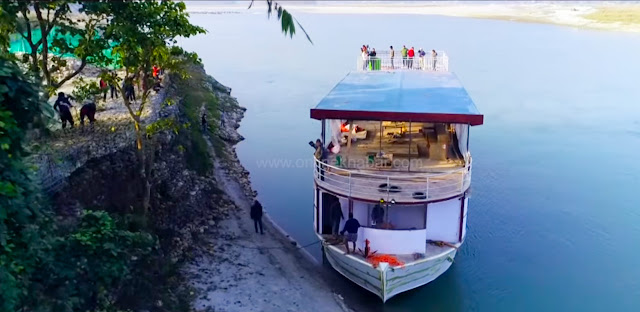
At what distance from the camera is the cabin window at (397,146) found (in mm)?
17031

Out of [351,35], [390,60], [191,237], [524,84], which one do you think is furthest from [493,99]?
[351,35]

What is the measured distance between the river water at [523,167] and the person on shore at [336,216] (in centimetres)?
223

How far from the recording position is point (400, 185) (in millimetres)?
15828

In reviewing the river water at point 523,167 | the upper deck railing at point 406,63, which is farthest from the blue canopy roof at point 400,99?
the river water at point 523,167

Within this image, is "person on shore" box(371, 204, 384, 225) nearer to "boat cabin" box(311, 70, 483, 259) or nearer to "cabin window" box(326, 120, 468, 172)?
"boat cabin" box(311, 70, 483, 259)

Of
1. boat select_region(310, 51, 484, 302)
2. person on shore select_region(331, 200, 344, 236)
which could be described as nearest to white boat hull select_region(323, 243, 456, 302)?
boat select_region(310, 51, 484, 302)

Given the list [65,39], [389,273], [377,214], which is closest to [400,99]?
[377,214]

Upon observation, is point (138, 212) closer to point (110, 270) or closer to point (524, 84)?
point (110, 270)

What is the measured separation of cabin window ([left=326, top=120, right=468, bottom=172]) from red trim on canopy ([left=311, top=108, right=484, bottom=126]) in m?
1.02

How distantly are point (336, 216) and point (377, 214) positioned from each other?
1278mm

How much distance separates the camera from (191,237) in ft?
62.3

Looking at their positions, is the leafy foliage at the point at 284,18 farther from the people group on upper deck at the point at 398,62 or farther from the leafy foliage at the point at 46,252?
the people group on upper deck at the point at 398,62

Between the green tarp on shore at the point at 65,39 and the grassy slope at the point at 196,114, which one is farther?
the grassy slope at the point at 196,114

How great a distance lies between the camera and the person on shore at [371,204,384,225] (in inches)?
639
